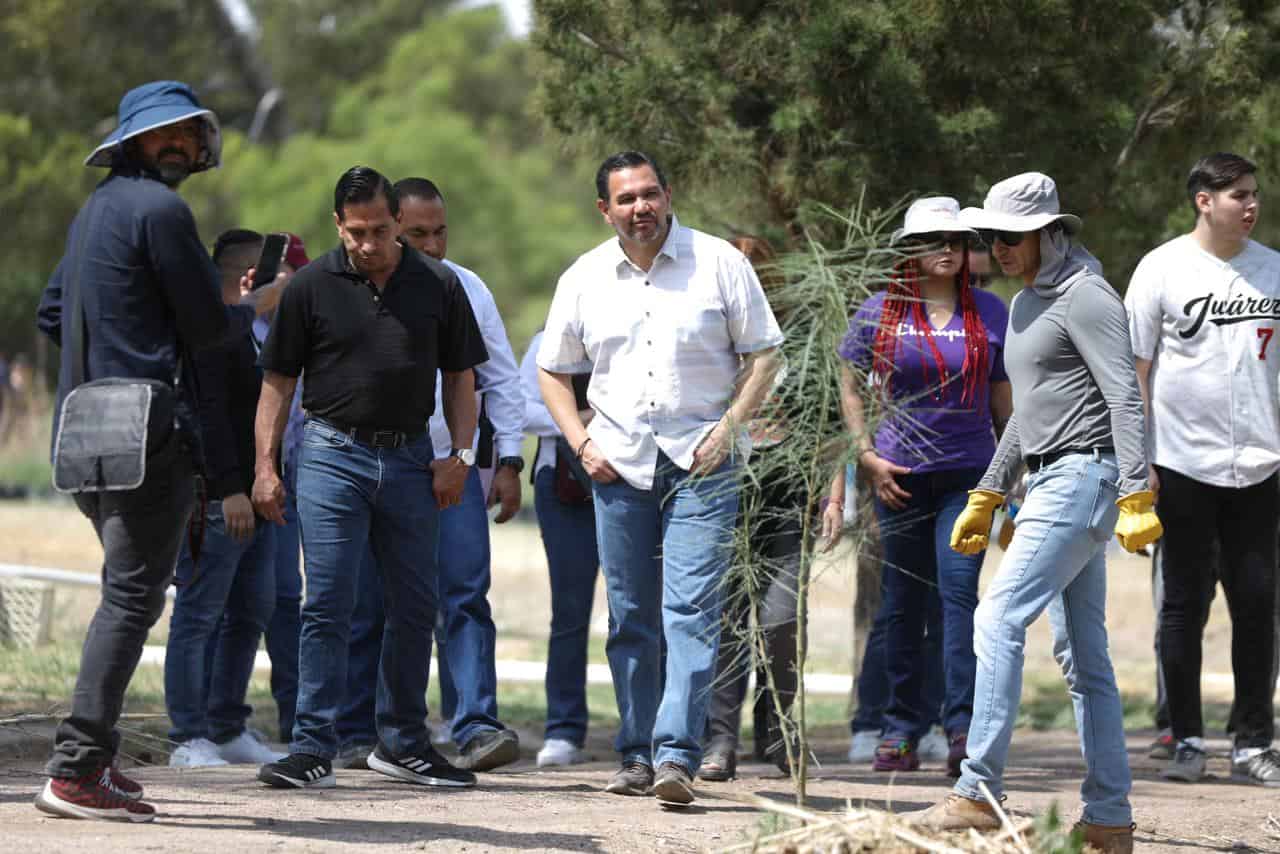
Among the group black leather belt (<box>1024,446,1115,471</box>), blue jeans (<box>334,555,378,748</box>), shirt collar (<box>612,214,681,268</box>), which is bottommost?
blue jeans (<box>334,555,378,748</box>)

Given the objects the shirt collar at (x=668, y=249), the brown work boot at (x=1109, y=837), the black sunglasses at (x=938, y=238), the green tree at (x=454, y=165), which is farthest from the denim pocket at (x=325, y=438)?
the green tree at (x=454, y=165)

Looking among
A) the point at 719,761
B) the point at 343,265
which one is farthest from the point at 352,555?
the point at 719,761

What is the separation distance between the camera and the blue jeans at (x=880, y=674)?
7.84 m

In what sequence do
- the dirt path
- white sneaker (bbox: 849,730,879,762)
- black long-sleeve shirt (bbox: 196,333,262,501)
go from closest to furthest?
the dirt path → black long-sleeve shirt (bbox: 196,333,262,501) → white sneaker (bbox: 849,730,879,762)

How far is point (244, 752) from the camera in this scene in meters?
7.39

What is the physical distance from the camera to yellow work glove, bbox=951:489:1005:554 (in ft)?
19.6

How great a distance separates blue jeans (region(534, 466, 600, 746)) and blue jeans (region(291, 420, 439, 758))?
144 centimetres

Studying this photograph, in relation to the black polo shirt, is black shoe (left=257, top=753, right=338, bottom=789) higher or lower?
lower

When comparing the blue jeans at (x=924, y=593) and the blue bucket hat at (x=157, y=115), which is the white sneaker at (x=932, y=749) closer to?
the blue jeans at (x=924, y=593)

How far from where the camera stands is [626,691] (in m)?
6.37

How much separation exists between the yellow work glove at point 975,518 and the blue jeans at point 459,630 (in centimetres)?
190

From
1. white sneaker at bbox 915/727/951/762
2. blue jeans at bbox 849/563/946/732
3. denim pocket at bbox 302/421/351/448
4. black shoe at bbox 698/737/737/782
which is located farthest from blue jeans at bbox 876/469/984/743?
denim pocket at bbox 302/421/351/448

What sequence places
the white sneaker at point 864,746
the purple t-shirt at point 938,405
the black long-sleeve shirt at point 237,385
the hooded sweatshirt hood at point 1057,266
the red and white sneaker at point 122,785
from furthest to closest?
the white sneaker at point 864,746 → the purple t-shirt at point 938,405 → the black long-sleeve shirt at point 237,385 → the hooded sweatshirt hood at point 1057,266 → the red and white sneaker at point 122,785

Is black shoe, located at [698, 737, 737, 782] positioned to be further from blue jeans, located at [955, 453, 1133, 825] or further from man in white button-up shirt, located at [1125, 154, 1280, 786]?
man in white button-up shirt, located at [1125, 154, 1280, 786]
